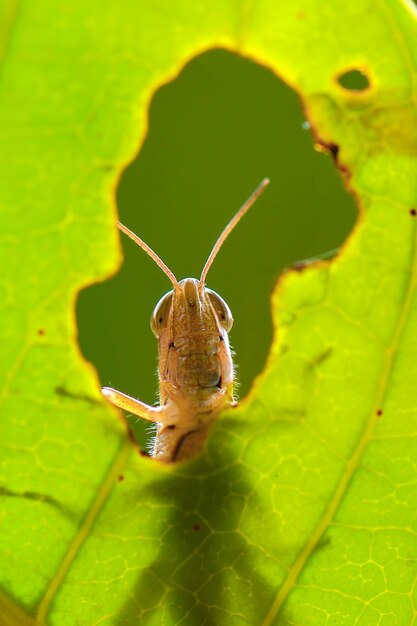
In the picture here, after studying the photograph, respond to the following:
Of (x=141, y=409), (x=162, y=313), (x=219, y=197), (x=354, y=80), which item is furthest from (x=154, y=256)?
(x=219, y=197)

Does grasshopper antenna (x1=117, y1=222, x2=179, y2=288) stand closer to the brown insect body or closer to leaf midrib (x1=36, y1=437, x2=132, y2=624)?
the brown insect body

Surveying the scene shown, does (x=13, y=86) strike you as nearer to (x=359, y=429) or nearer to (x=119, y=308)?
(x=359, y=429)

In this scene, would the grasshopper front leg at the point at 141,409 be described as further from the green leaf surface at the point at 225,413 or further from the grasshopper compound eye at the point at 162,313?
the green leaf surface at the point at 225,413

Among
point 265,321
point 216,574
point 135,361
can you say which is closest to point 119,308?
point 135,361

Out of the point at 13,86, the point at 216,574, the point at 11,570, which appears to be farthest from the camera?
the point at 216,574

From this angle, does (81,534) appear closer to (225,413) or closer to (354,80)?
(225,413)

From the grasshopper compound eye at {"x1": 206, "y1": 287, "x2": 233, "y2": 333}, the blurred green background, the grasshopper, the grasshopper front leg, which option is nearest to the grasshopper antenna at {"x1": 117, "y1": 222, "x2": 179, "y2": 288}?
the grasshopper
